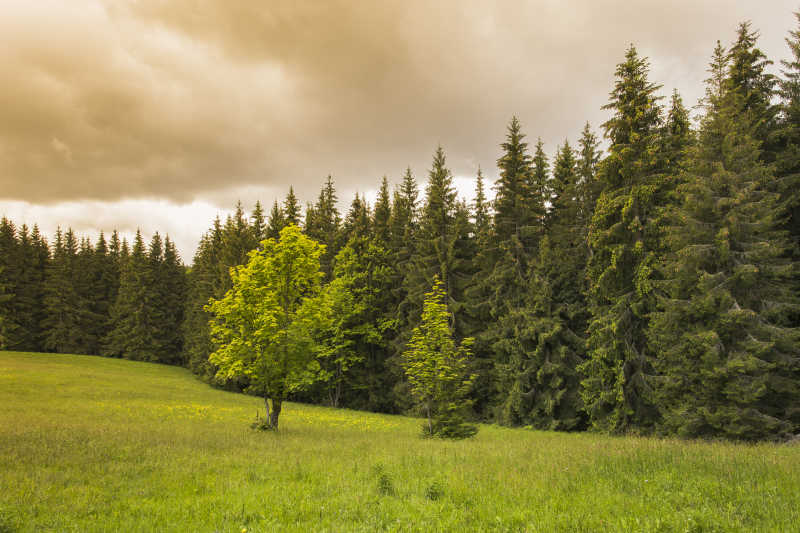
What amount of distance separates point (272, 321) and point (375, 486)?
11.3 metres

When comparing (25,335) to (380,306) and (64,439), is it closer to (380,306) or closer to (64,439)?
(380,306)

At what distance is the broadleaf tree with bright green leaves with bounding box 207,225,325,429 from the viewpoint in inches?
736

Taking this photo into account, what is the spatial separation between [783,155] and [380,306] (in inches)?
1214

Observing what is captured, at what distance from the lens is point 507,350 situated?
93.1ft

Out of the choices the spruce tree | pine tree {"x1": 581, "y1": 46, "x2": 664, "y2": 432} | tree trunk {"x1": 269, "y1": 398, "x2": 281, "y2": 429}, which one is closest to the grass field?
tree trunk {"x1": 269, "y1": 398, "x2": 281, "y2": 429}

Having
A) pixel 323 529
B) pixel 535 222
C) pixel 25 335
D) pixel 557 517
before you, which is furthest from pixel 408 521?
pixel 25 335

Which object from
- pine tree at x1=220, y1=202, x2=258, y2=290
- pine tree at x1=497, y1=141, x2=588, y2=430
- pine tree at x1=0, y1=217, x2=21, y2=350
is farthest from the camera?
pine tree at x1=0, y1=217, x2=21, y2=350

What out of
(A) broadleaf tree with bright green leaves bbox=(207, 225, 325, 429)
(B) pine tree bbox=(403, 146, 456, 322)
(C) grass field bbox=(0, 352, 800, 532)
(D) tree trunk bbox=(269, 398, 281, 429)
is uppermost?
(B) pine tree bbox=(403, 146, 456, 322)

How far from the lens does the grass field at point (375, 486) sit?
20.8 ft

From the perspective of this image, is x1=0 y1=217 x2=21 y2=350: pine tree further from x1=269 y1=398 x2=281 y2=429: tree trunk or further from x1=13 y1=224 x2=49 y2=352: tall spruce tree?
x1=269 y1=398 x2=281 y2=429: tree trunk

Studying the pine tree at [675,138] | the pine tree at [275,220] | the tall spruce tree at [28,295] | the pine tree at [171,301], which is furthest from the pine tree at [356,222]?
the tall spruce tree at [28,295]

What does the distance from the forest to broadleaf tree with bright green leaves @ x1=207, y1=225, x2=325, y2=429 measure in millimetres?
1667

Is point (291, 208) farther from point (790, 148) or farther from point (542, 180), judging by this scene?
point (790, 148)

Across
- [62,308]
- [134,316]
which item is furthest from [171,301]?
[62,308]
